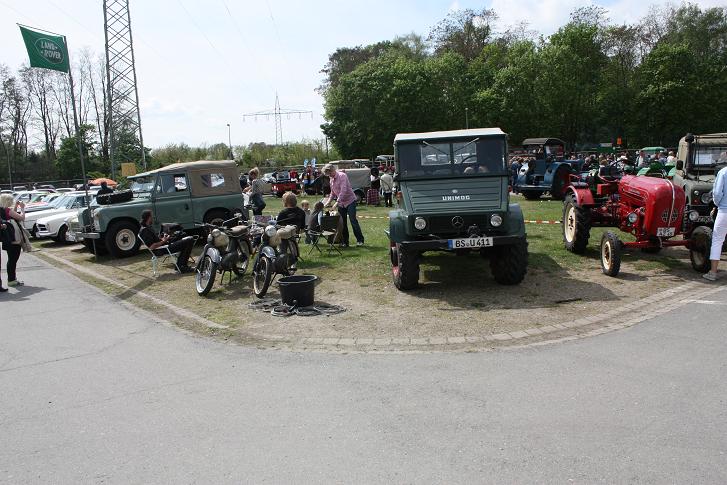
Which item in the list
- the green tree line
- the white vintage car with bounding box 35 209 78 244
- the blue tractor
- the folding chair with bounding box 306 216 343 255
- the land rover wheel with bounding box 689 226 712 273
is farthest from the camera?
the green tree line

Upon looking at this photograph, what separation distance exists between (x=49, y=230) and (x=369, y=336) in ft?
48.7

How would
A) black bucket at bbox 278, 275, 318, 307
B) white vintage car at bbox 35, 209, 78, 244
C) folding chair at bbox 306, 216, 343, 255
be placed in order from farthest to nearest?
1. white vintage car at bbox 35, 209, 78, 244
2. folding chair at bbox 306, 216, 343, 255
3. black bucket at bbox 278, 275, 318, 307

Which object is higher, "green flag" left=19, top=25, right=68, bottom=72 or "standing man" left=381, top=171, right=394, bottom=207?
"green flag" left=19, top=25, right=68, bottom=72

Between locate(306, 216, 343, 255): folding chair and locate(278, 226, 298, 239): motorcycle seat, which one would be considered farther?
locate(306, 216, 343, 255): folding chair

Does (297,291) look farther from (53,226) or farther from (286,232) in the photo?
(53,226)

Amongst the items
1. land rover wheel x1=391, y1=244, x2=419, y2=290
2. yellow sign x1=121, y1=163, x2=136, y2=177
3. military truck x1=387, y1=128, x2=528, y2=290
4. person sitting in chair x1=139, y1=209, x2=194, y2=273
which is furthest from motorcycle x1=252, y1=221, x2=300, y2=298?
yellow sign x1=121, y1=163, x2=136, y2=177

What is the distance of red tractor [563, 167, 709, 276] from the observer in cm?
827

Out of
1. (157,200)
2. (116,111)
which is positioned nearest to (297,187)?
(116,111)

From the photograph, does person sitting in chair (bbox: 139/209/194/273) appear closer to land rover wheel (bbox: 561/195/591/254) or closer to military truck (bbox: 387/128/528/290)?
military truck (bbox: 387/128/528/290)

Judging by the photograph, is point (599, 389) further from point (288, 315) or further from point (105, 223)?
point (105, 223)

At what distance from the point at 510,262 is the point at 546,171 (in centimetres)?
1447

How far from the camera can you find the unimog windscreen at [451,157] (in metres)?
8.46

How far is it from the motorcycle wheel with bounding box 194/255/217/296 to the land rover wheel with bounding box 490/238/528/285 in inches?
167

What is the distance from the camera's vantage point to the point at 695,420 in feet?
12.6
